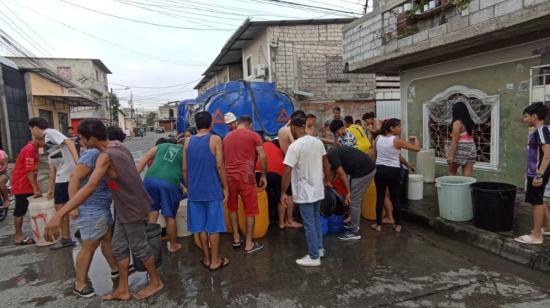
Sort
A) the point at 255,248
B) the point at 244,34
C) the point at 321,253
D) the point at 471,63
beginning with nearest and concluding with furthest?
the point at 321,253 < the point at 255,248 < the point at 471,63 < the point at 244,34

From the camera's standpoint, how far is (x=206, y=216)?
13.1ft

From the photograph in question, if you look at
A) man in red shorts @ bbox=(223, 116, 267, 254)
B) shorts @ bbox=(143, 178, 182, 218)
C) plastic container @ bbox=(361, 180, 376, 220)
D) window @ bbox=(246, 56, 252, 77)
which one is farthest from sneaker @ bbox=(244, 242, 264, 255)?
window @ bbox=(246, 56, 252, 77)

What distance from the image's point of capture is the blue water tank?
8.43m

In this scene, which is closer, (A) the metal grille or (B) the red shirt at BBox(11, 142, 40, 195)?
(B) the red shirt at BBox(11, 142, 40, 195)

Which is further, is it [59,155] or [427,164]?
[427,164]

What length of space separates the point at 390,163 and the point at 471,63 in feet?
12.2

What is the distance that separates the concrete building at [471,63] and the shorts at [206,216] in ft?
16.3

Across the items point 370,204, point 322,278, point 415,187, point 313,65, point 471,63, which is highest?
point 313,65

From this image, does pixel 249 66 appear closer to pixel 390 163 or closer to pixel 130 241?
pixel 390 163

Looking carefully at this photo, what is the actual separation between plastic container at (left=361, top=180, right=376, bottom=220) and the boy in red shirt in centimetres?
500

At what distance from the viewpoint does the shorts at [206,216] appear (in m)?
3.92

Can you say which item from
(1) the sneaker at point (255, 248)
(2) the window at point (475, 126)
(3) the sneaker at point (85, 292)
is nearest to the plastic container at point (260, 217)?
(1) the sneaker at point (255, 248)

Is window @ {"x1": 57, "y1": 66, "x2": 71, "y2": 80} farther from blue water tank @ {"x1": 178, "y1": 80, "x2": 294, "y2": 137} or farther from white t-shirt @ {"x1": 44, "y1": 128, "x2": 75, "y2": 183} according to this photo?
white t-shirt @ {"x1": 44, "y1": 128, "x2": 75, "y2": 183}

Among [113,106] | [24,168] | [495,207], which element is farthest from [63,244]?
[113,106]
